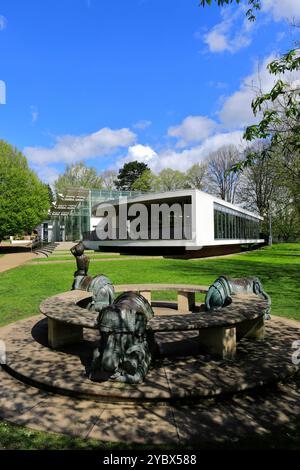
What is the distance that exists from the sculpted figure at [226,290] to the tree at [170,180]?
5072 centimetres

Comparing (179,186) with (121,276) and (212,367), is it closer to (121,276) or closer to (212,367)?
(121,276)

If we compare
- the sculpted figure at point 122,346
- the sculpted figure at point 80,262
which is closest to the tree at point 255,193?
the sculpted figure at point 80,262

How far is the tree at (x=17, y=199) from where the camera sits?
93.4ft

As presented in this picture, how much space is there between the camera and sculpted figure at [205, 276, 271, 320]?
217 inches

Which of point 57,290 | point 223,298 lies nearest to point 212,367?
point 223,298

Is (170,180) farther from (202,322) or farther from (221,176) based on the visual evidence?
(202,322)

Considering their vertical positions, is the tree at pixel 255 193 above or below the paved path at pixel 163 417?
above

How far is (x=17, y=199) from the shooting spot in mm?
29016

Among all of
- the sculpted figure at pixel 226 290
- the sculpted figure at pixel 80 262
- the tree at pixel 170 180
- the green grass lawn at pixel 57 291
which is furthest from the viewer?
the tree at pixel 170 180

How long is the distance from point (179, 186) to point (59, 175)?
2051 cm

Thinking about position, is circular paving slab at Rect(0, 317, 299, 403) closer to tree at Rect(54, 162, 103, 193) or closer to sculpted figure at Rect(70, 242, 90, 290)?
sculpted figure at Rect(70, 242, 90, 290)

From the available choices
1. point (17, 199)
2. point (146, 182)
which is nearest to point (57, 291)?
point (17, 199)

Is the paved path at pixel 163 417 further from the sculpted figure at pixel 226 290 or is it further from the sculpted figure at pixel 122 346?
the sculpted figure at pixel 226 290

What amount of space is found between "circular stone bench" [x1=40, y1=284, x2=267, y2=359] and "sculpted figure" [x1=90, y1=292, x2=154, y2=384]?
27cm
